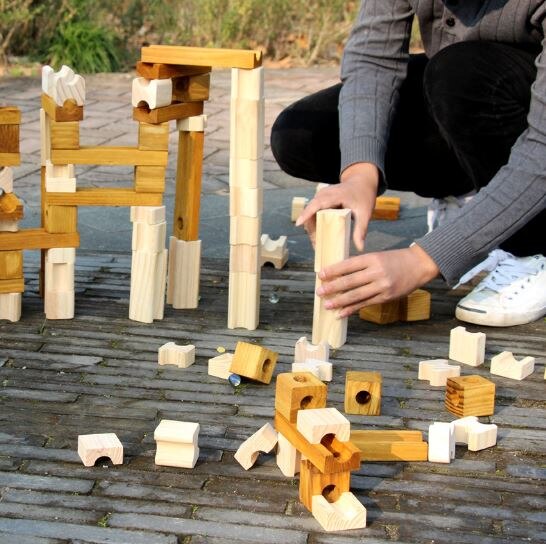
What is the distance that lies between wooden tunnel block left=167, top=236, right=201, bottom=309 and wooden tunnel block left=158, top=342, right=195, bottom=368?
421 millimetres

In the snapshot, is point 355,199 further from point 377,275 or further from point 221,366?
point 221,366

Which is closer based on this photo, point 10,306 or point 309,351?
point 309,351

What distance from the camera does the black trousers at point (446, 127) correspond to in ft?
10.0

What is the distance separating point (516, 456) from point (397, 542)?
1.54 feet

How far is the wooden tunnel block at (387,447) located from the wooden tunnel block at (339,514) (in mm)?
244

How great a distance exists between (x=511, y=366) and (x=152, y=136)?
3.70 feet

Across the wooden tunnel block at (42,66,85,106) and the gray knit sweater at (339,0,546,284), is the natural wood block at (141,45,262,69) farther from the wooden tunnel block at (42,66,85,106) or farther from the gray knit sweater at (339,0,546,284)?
the gray knit sweater at (339,0,546,284)

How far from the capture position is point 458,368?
104 inches

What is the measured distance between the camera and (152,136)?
2900 mm

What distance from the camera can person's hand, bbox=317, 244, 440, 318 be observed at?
260 centimetres

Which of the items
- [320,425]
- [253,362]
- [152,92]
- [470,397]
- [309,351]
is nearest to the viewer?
[320,425]

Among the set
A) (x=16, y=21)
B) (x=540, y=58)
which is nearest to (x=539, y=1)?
(x=540, y=58)

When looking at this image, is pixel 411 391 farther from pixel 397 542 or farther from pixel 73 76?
pixel 73 76

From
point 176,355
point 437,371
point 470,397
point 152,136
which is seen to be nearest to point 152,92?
point 152,136
